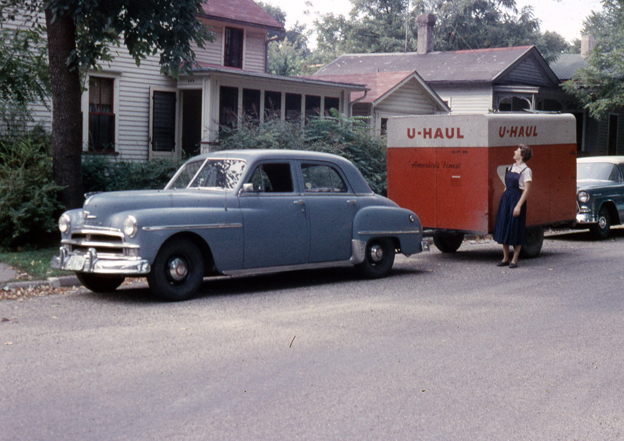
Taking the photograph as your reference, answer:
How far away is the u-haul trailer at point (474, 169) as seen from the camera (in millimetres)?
12430

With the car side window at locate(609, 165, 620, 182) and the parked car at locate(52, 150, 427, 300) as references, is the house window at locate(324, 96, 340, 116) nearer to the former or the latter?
the car side window at locate(609, 165, 620, 182)

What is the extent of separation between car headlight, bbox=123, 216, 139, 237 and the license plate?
64 centimetres

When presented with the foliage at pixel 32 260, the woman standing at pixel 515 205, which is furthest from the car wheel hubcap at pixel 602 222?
the foliage at pixel 32 260

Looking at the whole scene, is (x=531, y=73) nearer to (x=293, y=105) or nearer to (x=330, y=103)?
(x=330, y=103)

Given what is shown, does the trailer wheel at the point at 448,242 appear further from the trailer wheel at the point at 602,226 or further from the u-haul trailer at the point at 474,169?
the trailer wheel at the point at 602,226

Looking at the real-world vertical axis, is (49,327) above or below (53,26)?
below

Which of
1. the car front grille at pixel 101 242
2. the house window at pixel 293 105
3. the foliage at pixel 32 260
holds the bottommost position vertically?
the foliage at pixel 32 260

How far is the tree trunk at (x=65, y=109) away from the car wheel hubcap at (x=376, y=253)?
17.5 ft

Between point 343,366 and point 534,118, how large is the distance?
8.45 meters

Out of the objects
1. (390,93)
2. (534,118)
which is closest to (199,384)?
(534,118)

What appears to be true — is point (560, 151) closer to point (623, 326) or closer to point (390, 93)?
point (623, 326)

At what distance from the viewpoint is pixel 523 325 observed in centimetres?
775

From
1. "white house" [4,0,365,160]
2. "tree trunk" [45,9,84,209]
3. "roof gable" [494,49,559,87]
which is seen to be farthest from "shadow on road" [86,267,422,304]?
"roof gable" [494,49,559,87]

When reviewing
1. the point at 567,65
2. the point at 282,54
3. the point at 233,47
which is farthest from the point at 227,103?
the point at 282,54
